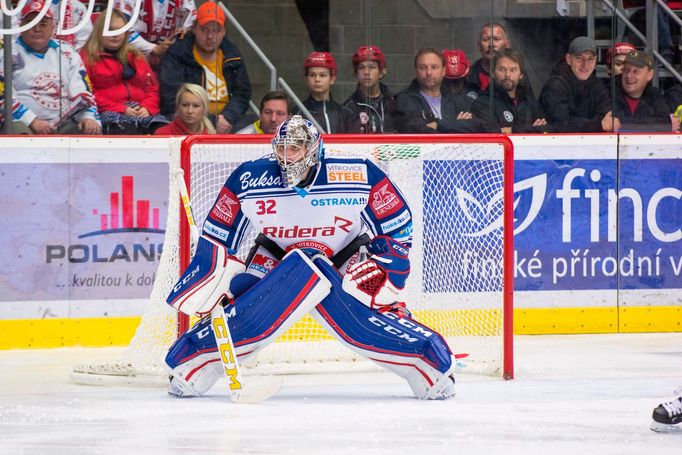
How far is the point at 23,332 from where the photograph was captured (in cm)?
649

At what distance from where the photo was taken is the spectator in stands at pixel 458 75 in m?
7.05

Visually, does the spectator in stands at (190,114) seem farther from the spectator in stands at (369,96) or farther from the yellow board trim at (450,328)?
the yellow board trim at (450,328)

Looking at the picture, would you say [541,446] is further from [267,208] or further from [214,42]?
[214,42]

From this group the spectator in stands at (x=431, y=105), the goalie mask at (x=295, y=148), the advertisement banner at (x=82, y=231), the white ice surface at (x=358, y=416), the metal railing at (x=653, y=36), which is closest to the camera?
the white ice surface at (x=358, y=416)

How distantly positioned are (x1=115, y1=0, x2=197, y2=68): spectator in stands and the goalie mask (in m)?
2.10

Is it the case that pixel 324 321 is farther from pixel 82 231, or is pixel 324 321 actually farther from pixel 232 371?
pixel 82 231

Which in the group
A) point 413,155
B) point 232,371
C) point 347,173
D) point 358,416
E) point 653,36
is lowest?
point 358,416

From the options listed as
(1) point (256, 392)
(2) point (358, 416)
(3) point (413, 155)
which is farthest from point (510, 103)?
(2) point (358, 416)

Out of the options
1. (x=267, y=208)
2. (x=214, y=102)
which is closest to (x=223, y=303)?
(x=267, y=208)

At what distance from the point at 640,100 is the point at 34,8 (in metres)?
3.18

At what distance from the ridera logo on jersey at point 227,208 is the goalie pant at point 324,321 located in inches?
9.8

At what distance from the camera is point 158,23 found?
6777 mm

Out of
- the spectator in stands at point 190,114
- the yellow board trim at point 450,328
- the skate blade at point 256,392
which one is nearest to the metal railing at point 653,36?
the yellow board trim at point 450,328

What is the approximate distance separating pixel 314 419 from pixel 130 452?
0.75m
